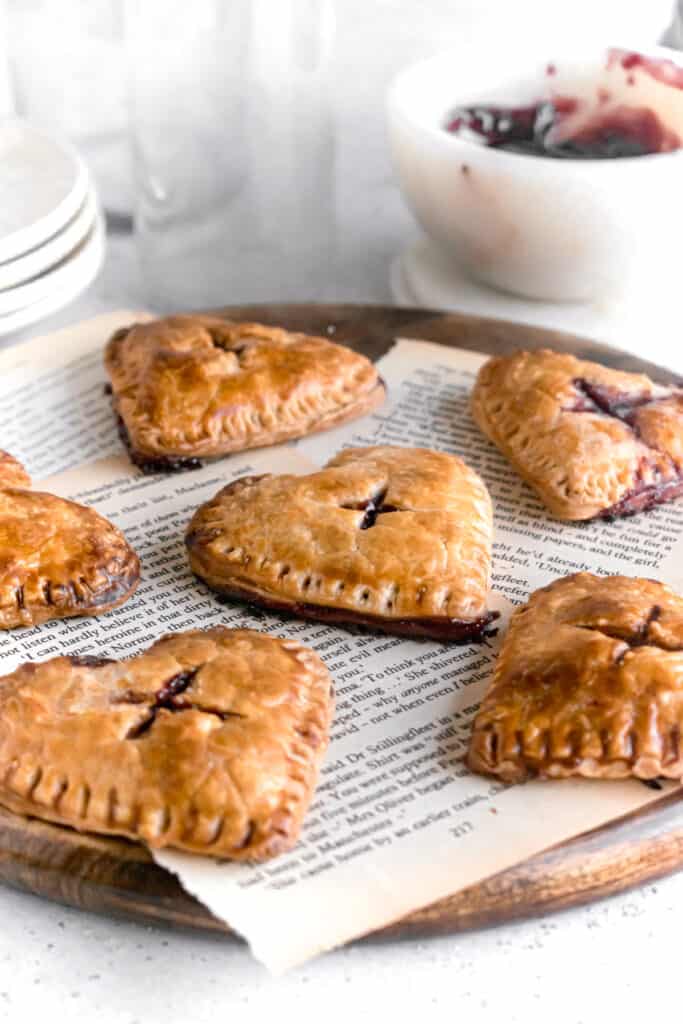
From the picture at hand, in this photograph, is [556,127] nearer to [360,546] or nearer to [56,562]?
[360,546]

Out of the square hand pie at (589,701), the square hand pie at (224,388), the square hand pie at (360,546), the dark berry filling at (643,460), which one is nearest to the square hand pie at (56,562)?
the square hand pie at (360,546)

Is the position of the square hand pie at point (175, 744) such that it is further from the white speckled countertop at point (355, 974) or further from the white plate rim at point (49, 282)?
the white plate rim at point (49, 282)

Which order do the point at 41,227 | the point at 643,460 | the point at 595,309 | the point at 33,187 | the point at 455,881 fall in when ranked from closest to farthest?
the point at 455,881, the point at 643,460, the point at 41,227, the point at 33,187, the point at 595,309

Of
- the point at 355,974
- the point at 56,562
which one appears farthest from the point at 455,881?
the point at 56,562

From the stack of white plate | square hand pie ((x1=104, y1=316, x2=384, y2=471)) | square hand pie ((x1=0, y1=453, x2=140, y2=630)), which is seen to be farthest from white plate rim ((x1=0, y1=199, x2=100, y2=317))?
square hand pie ((x1=0, y1=453, x2=140, y2=630))

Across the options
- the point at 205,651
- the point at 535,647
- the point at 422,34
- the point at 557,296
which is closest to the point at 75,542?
the point at 205,651

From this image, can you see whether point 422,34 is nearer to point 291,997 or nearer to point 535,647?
point 535,647
